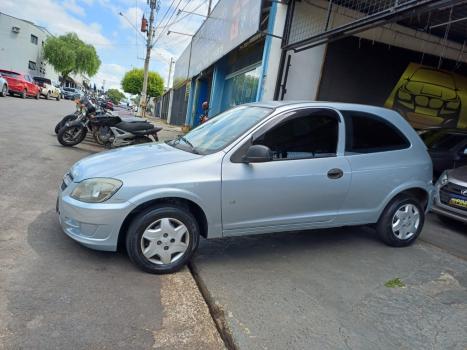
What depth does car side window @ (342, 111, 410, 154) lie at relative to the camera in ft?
14.8

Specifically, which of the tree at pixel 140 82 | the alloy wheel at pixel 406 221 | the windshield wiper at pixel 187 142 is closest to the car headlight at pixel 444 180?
the alloy wheel at pixel 406 221

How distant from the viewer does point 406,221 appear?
5008mm

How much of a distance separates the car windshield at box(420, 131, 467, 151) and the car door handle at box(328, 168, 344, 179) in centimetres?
545

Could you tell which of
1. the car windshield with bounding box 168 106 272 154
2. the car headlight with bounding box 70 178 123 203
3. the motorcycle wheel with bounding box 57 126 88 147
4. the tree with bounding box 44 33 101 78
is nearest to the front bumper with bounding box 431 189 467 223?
the car windshield with bounding box 168 106 272 154

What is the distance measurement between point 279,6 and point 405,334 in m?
8.03

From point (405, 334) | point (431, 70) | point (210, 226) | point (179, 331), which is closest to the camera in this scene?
point (179, 331)

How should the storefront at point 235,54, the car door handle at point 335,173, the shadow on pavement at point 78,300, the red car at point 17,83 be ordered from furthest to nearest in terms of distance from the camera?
the red car at point 17,83
the storefront at point 235,54
the car door handle at point 335,173
the shadow on pavement at point 78,300

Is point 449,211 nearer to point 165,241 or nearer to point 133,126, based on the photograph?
point 165,241

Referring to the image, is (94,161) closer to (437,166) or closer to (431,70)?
(437,166)

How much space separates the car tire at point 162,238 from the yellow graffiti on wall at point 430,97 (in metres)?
9.41

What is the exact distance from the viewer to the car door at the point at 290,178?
3.83 metres

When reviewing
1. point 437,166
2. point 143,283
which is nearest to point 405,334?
point 143,283

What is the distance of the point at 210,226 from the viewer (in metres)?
3.81

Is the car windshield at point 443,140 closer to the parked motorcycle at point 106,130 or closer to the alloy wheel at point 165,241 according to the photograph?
the parked motorcycle at point 106,130
